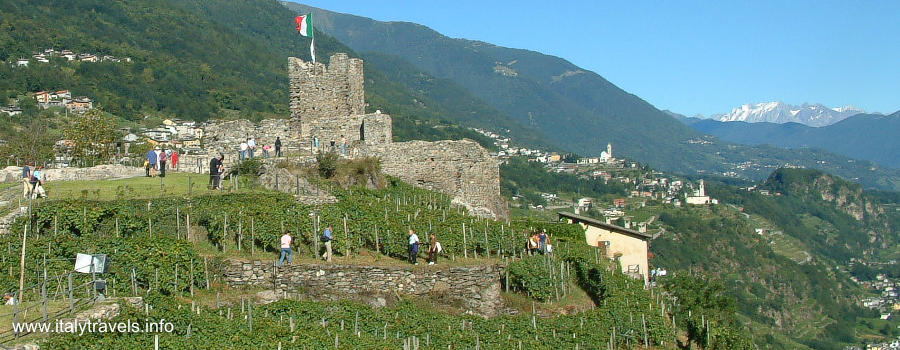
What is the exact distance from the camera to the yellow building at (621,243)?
3641 centimetres

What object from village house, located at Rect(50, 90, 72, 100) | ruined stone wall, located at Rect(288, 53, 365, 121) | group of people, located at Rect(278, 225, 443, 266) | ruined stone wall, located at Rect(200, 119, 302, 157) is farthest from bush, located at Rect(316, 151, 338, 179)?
village house, located at Rect(50, 90, 72, 100)

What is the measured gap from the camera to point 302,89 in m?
34.5

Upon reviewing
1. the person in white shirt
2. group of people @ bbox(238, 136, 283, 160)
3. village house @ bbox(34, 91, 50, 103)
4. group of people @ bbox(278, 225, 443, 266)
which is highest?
village house @ bbox(34, 91, 50, 103)

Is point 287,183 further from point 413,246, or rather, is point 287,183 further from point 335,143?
point 413,246

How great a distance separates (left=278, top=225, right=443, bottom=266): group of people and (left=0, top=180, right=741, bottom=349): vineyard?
0.43 metres

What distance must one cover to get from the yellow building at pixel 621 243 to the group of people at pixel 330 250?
13.7m

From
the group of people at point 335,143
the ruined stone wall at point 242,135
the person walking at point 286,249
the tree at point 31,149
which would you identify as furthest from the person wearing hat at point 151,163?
the tree at point 31,149

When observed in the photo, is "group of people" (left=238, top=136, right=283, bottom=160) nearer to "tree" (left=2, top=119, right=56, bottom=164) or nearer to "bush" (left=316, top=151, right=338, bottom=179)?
"bush" (left=316, top=151, right=338, bottom=179)

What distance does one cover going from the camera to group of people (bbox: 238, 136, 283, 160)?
31016mm

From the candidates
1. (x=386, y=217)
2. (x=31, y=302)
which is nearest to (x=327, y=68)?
(x=386, y=217)

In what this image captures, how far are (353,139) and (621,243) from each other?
40.2 feet

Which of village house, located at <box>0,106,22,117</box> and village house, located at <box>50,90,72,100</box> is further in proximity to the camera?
village house, located at <box>50,90,72,100</box>

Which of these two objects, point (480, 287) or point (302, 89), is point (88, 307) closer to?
point (480, 287)

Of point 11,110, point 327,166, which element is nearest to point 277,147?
point 327,166
